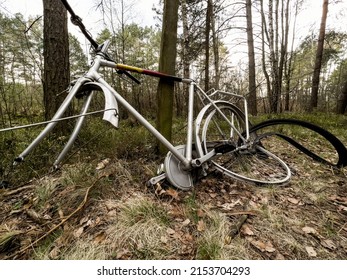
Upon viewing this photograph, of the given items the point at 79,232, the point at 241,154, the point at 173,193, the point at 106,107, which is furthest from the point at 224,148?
the point at 79,232

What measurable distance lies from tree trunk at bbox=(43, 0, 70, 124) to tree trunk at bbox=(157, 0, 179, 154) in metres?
1.63

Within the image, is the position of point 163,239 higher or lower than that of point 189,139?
lower

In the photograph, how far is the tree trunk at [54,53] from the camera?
2713mm

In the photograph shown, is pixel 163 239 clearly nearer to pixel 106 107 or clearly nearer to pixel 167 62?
pixel 106 107

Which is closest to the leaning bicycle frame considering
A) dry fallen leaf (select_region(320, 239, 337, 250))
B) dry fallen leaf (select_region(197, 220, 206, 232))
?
dry fallen leaf (select_region(197, 220, 206, 232))

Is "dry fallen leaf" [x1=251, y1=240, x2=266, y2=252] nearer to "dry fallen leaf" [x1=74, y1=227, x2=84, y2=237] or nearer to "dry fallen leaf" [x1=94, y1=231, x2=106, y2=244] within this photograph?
"dry fallen leaf" [x1=94, y1=231, x2=106, y2=244]

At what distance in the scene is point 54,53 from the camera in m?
2.76

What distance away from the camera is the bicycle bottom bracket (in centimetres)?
174

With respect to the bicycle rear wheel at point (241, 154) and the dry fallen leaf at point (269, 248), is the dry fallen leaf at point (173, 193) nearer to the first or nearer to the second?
the bicycle rear wheel at point (241, 154)

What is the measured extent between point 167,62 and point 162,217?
1.62 m

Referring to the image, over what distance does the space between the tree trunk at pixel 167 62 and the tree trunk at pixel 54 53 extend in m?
1.63

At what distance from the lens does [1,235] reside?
49.4 inches
